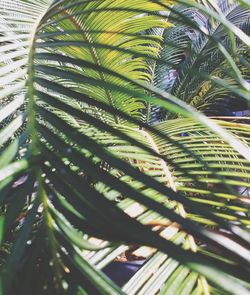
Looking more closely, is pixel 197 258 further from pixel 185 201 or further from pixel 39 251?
pixel 39 251

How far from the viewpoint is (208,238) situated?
0.39m

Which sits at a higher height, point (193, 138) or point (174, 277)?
point (193, 138)

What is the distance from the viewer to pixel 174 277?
2.21 ft


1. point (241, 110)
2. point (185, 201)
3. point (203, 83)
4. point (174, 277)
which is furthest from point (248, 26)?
point (185, 201)

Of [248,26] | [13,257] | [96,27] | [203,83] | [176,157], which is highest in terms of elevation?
[248,26]

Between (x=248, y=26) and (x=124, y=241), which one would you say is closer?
(x=124, y=241)

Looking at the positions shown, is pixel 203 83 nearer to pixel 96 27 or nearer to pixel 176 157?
pixel 96 27

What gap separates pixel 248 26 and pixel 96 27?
46.8 inches

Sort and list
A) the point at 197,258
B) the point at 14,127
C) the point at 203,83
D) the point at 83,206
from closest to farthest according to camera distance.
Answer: the point at 197,258 < the point at 83,206 < the point at 14,127 < the point at 203,83

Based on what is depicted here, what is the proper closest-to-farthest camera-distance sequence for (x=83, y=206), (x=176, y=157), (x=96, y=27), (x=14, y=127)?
1. (x=83, y=206)
2. (x=14, y=127)
3. (x=176, y=157)
4. (x=96, y=27)

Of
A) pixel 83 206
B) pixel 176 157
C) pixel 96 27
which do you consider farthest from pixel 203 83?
pixel 83 206

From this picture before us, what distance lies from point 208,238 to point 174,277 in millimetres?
314

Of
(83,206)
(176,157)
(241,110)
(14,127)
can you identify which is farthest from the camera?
(241,110)

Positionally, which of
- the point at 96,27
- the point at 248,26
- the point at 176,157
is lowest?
the point at 176,157
